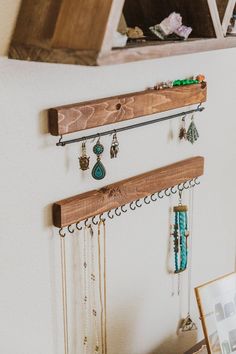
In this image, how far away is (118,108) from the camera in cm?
120

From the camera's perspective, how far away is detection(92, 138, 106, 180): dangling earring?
47.4 inches

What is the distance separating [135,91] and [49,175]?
0.30m

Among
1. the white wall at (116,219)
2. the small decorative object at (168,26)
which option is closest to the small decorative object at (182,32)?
the small decorative object at (168,26)

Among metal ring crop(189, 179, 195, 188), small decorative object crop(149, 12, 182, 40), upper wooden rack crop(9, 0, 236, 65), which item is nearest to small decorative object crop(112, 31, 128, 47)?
upper wooden rack crop(9, 0, 236, 65)

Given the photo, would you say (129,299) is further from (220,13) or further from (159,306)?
(220,13)

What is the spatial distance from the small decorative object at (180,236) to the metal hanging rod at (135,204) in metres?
0.03

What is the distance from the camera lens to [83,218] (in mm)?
1191

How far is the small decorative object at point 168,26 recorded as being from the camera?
1.12m


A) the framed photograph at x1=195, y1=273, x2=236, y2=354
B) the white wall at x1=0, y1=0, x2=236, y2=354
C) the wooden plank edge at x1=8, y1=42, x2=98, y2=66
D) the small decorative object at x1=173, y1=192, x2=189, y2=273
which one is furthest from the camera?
the small decorative object at x1=173, y1=192, x2=189, y2=273

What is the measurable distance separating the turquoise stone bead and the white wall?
0.07 ft

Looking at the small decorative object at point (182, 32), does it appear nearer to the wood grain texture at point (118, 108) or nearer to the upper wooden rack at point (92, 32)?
the upper wooden rack at point (92, 32)

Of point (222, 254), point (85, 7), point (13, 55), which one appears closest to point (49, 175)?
point (13, 55)

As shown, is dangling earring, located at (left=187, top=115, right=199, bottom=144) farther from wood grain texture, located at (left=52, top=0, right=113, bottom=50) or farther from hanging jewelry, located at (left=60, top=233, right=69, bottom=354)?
wood grain texture, located at (left=52, top=0, right=113, bottom=50)

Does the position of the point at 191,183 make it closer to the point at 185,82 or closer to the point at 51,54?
the point at 185,82
